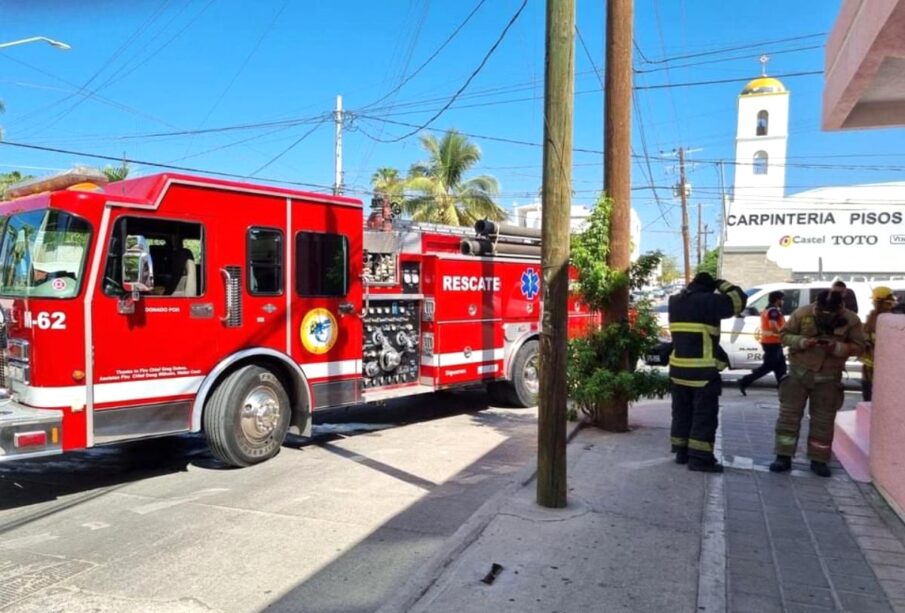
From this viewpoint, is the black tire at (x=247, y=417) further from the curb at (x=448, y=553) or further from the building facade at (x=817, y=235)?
the building facade at (x=817, y=235)

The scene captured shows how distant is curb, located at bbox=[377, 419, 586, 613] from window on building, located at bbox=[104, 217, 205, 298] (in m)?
3.24

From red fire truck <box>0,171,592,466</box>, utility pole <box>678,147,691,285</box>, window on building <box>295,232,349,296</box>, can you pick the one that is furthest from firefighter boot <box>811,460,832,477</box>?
utility pole <box>678,147,691,285</box>

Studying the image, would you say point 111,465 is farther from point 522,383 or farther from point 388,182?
point 388,182

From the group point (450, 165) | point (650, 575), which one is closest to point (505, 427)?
point (650, 575)

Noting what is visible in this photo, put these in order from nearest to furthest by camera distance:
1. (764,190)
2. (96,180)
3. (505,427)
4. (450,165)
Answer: (96,180), (505,427), (450,165), (764,190)

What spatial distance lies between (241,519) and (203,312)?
1.99 meters

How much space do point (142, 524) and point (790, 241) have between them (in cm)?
2986

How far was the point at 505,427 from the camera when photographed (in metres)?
8.38

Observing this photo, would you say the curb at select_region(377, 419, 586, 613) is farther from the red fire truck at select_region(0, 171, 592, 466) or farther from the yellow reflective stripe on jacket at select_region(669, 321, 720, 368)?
the red fire truck at select_region(0, 171, 592, 466)

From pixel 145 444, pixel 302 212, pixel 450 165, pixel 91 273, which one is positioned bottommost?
pixel 145 444

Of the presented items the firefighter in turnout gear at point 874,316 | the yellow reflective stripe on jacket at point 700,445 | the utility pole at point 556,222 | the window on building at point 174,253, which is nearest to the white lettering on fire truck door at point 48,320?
the window on building at point 174,253

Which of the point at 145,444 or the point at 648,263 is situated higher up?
→ the point at 648,263

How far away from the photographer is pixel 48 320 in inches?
206

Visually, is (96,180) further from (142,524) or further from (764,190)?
(764,190)
